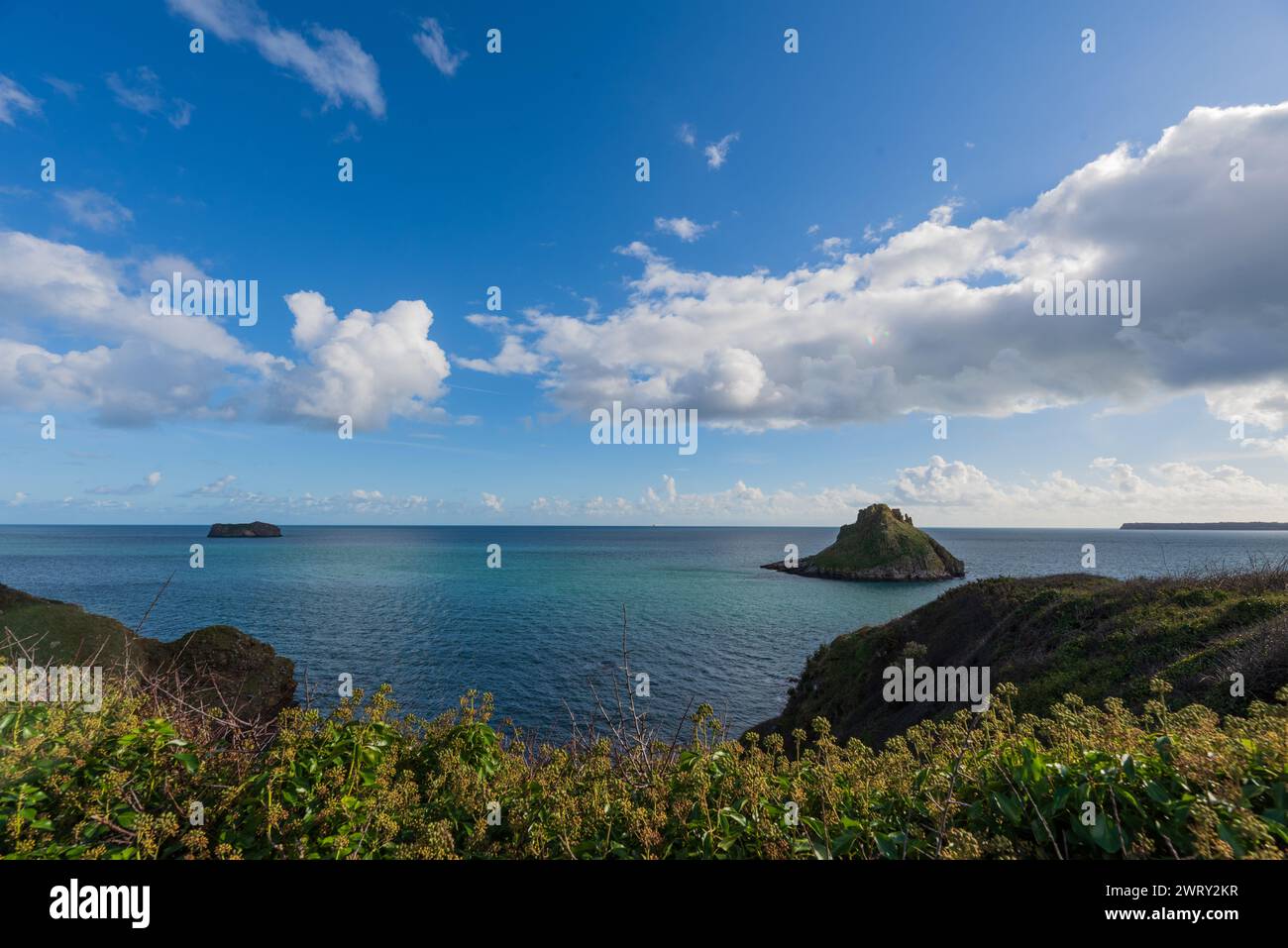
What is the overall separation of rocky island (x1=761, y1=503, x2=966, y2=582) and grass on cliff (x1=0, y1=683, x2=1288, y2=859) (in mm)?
109552

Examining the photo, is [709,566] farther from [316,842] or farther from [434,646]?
[316,842]

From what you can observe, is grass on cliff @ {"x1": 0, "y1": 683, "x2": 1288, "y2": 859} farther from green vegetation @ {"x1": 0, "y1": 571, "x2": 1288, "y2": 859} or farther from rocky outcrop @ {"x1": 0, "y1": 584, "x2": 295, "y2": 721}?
rocky outcrop @ {"x1": 0, "y1": 584, "x2": 295, "y2": 721}

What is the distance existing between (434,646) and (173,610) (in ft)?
138

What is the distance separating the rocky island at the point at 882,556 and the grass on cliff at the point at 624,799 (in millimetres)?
109552

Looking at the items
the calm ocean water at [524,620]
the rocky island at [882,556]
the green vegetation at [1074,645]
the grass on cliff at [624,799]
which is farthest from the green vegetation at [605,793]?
the rocky island at [882,556]

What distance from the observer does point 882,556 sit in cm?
10819

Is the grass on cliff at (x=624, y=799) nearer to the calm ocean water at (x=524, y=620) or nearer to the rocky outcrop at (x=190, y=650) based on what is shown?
the calm ocean water at (x=524, y=620)

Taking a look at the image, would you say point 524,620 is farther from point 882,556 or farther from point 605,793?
point 882,556

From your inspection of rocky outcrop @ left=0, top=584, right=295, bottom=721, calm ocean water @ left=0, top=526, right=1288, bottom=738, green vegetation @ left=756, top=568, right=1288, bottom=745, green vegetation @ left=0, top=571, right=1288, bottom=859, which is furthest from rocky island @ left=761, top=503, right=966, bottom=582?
green vegetation @ left=0, top=571, right=1288, bottom=859

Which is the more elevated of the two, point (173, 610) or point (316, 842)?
point (316, 842)

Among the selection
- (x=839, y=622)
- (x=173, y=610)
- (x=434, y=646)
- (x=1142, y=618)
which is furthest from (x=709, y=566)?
(x=1142, y=618)

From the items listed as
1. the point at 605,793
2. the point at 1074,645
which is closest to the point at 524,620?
the point at 1074,645

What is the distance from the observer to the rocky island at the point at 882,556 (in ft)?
346
